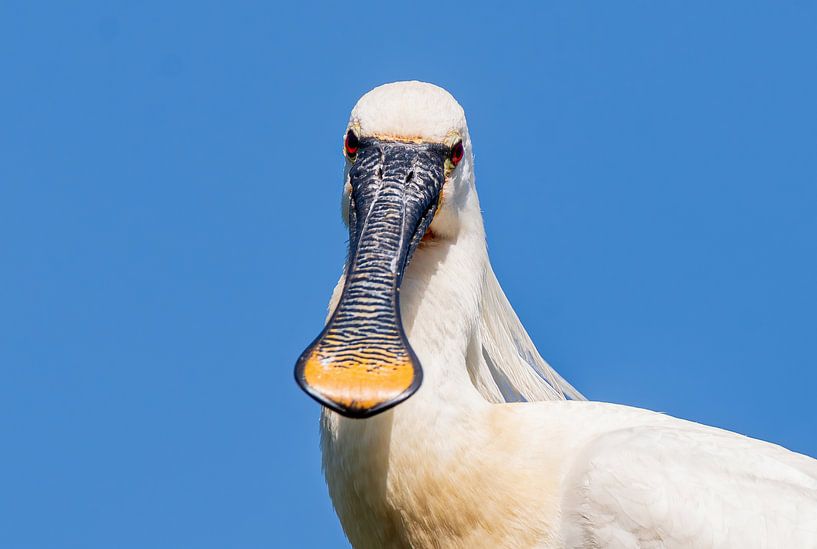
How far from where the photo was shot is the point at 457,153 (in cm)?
788

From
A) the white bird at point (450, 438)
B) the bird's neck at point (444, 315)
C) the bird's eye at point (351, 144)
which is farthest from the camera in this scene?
the bird's eye at point (351, 144)

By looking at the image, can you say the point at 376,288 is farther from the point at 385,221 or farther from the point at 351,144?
the point at 351,144

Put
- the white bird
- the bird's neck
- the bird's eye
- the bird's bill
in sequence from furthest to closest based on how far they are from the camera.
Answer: the bird's eye → the bird's neck → the white bird → the bird's bill

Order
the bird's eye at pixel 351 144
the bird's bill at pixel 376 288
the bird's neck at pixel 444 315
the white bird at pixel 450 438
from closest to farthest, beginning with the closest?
the bird's bill at pixel 376 288 → the white bird at pixel 450 438 → the bird's neck at pixel 444 315 → the bird's eye at pixel 351 144

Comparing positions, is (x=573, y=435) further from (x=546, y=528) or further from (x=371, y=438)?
(x=371, y=438)

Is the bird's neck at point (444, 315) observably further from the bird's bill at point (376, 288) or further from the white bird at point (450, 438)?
the bird's bill at point (376, 288)

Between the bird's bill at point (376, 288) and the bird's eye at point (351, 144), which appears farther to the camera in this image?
the bird's eye at point (351, 144)

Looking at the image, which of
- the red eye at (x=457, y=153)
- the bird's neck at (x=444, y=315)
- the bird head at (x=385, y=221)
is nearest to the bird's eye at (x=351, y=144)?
the bird head at (x=385, y=221)

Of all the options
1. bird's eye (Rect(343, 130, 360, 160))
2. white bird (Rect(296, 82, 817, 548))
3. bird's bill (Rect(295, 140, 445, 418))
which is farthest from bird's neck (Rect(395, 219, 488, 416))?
bird's eye (Rect(343, 130, 360, 160))

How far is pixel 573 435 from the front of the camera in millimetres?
7730

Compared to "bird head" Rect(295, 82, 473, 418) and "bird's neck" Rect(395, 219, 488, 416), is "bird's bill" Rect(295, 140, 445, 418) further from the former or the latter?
"bird's neck" Rect(395, 219, 488, 416)

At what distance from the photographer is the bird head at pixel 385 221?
6984 millimetres

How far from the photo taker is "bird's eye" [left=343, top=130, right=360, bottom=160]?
7.74m

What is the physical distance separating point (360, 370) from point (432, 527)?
852mm
